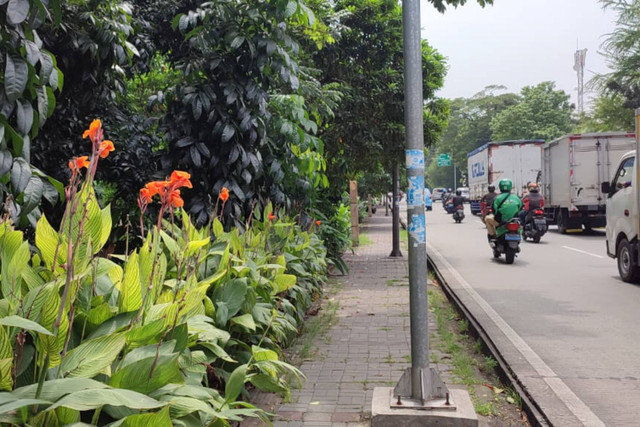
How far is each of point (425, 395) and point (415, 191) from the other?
1.24m

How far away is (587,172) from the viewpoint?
1948 centimetres

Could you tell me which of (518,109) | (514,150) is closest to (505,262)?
(514,150)

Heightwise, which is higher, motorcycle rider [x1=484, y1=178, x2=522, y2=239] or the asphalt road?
motorcycle rider [x1=484, y1=178, x2=522, y2=239]

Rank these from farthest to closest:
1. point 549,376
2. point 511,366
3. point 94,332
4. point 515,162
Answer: point 515,162 < point 511,366 < point 549,376 < point 94,332

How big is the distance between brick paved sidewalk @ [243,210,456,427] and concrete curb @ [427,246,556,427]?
1.55 ft

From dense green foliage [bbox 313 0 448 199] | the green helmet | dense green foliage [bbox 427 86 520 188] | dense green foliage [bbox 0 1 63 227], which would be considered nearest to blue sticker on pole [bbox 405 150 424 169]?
dense green foliage [bbox 0 1 63 227]

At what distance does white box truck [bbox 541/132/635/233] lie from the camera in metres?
19.3

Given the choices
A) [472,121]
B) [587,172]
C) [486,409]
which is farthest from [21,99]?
[472,121]

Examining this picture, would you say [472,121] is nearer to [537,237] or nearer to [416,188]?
[537,237]

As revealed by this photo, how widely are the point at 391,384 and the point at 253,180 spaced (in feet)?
7.40

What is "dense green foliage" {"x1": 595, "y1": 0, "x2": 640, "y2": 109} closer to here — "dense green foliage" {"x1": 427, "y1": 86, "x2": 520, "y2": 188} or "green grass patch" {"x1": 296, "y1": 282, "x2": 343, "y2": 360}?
"green grass patch" {"x1": 296, "y1": 282, "x2": 343, "y2": 360}

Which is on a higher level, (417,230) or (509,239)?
(417,230)

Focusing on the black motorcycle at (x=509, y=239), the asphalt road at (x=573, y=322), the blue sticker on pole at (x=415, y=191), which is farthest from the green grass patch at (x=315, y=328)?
the black motorcycle at (x=509, y=239)

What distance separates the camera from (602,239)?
18.0 meters
